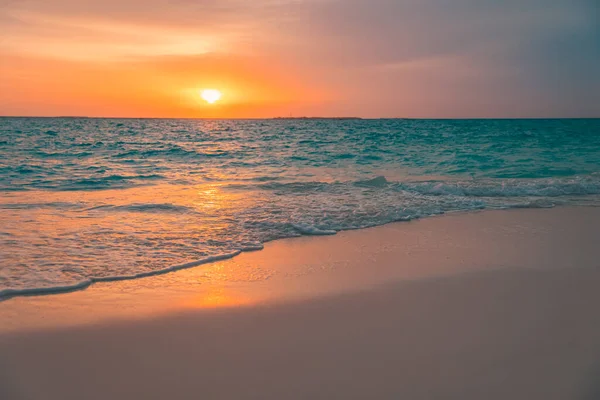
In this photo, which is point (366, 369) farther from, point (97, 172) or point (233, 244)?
point (97, 172)

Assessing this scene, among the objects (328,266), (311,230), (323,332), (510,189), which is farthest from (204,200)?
(510,189)

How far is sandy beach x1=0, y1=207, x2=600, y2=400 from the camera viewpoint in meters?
3.18

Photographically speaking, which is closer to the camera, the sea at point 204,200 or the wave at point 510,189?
the sea at point 204,200

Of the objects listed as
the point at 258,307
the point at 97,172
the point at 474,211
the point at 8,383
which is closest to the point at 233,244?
the point at 258,307

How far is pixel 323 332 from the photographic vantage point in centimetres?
395

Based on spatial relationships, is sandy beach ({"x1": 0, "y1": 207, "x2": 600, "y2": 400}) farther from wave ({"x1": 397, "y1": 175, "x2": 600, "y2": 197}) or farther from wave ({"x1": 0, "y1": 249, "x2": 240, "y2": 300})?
wave ({"x1": 397, "y1": 175, "x2": 600, "y2": 197})

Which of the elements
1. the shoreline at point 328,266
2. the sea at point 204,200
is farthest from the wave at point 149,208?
the shoreline at point 328,266

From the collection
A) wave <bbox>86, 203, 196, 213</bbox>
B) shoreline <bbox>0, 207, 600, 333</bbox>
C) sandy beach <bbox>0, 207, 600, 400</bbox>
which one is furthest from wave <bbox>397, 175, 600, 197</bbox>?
wave <bbox>86, 203, 196, 213</bbox>

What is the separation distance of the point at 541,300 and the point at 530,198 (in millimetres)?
7619

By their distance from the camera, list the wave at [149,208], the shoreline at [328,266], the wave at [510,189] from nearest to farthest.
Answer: the shoreline at [328,266]
the wave at [149,208]
the wave at [510,189]

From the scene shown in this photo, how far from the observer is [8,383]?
320cm

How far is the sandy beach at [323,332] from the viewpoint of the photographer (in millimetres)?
3182

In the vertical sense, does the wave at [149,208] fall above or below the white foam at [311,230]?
above

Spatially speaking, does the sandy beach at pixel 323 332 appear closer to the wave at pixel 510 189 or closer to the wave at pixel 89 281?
the wave at pixel 89 281
